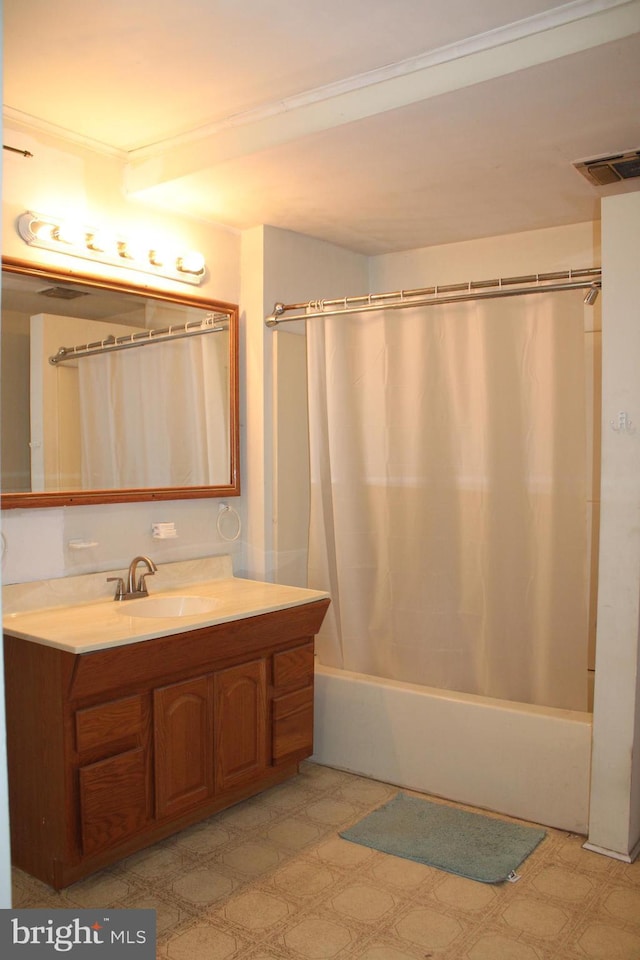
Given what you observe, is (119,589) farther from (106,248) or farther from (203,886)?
(106,248)

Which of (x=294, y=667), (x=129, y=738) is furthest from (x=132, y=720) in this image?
(x=294, y=667)

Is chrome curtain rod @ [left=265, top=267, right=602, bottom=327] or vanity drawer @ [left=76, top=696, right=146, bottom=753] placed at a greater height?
chrome curtain rod @ [left=265, top=267, right=602, bottom=327]

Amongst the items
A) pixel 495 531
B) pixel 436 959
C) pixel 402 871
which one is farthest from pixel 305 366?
pixel 436 959

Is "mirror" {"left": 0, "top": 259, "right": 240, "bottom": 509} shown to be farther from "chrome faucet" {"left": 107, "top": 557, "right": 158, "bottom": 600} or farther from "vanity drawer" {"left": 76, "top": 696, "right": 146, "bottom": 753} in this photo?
"vanity drawer" {"left": 76, "top": 696, "right": 146, "bottom": 753}

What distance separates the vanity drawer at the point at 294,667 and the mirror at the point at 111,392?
76 centimetres

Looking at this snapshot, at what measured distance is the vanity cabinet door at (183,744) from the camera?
2.65m

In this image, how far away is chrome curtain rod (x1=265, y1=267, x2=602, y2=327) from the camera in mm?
2799

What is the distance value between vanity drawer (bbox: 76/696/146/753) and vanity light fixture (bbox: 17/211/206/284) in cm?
156

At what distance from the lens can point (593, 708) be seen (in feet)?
9.36

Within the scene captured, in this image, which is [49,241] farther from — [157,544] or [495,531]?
[495,531]

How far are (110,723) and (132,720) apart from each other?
8cm

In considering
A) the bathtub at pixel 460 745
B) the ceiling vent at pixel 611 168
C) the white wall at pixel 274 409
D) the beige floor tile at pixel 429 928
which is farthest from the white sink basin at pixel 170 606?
the ceiling vent at pixel 611 168

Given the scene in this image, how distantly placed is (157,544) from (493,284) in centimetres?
165

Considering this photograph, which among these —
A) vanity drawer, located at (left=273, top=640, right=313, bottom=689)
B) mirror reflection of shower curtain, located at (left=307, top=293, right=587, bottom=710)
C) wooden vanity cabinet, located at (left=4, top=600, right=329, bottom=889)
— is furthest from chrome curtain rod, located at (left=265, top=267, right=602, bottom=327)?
vanity drawer, located at (left=273, top=640, right=313, bottom=689)
